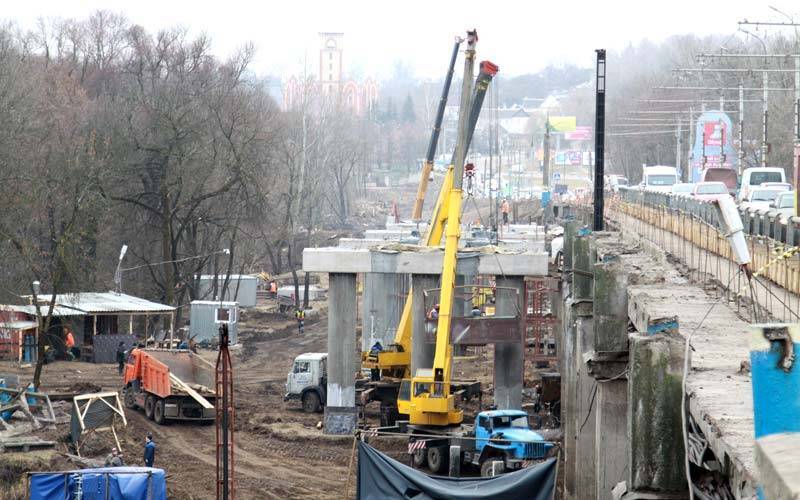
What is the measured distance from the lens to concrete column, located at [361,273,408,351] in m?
52.6

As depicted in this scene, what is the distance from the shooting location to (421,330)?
1447 inches

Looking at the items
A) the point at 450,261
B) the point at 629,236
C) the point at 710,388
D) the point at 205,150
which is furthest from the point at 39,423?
the point at 205,150

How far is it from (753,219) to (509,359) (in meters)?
8.02

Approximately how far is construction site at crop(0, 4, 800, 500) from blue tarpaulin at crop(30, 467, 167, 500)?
0.12 feet

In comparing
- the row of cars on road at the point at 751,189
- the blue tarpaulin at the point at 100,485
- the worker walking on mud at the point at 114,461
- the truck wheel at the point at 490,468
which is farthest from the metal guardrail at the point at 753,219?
the worker walking on mud at the point at 114,461

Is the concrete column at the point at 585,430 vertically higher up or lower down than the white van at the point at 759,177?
lower down

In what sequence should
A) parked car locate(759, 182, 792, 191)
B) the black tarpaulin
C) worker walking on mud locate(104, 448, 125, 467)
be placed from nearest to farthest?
1. the black tarpaulin
2. worker walking on mud locate(104, 448, 125, 467)
3. parked car locate(759, 182, 792, 191)

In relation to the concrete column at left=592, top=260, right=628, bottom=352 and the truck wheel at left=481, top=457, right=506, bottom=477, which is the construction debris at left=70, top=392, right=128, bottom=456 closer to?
the truck wheel at left=481, top=457, right=506, bottom=477

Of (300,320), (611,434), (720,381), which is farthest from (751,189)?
(720,381)

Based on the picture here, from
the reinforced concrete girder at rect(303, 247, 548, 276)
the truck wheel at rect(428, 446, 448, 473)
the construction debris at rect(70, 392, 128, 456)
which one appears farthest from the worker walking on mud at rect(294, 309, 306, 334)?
the truck wheel at rect(428, 446, 448, 473)

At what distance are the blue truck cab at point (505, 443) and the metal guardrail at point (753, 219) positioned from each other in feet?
20.9

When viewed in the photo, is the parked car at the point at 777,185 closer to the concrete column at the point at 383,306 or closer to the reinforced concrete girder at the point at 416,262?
the concrete column at the point at 383,306

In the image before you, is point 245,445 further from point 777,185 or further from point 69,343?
point 777,185

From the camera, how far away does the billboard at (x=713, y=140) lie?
6406 cm
